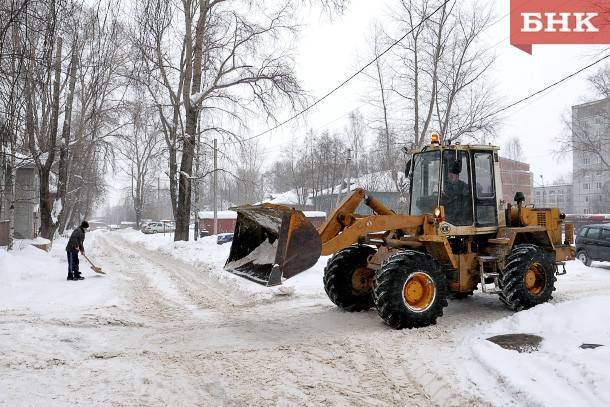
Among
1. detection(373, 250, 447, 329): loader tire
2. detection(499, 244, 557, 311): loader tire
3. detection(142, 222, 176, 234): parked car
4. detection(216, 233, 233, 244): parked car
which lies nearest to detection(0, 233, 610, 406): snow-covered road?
detection(373, 250, 447, 329): loader tire

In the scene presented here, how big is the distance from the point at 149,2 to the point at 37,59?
2.62 meters

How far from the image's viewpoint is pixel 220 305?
30.5 feet

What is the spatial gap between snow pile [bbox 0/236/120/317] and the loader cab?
5999 millimetres

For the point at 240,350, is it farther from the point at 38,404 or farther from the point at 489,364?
the point at 489,364

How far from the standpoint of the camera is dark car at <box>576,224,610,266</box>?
1628 cm

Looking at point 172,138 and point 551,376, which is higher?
point 172,138

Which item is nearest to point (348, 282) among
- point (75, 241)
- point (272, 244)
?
point (272, 244)

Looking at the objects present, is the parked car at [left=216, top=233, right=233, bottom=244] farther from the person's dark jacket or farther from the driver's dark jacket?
the driver's dark jacket

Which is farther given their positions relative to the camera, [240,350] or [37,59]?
[240,350]

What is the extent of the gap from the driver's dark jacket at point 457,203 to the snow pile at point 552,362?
1.89 meters

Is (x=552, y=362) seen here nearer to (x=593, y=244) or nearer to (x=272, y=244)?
(x=272, y=244)

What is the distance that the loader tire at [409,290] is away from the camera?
6914mm

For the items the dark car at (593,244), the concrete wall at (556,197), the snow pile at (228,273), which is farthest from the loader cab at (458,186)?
the concrete wall at (556,197)

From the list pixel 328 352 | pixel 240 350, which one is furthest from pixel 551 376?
pixel 240 350
